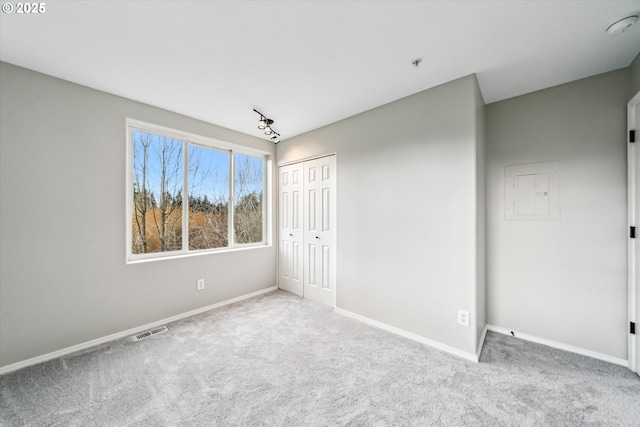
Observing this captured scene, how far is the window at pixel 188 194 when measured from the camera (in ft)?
8.83

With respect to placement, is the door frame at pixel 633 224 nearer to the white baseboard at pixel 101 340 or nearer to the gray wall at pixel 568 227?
the gray wall at pixel 568 227

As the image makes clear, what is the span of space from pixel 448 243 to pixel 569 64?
1.76m

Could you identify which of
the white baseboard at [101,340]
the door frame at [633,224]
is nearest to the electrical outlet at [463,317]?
the door frame at [633,224]

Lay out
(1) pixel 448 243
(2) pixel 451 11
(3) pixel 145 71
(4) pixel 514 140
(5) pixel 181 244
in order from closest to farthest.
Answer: (2) pixel 451 11 → (3) pixel 145 71 → (1) pixel 448 243 → (4) pixel 514 140 → (5) pixel 181 244

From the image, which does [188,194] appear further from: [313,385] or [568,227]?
[568,227]

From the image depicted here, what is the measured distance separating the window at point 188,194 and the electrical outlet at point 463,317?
117 inches

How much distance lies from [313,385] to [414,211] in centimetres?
179

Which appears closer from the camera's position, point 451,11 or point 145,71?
point 451,11

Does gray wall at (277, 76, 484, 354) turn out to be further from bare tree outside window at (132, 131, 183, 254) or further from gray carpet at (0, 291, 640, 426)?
bare tree outside window at (132, 131, 183, 254)

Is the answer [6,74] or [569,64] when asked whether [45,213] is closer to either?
[6,74]

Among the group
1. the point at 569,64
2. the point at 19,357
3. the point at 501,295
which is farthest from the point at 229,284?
the point at 569,64

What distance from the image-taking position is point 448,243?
7.15 feet

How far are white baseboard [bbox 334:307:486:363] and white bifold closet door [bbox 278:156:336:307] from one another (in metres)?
0.39

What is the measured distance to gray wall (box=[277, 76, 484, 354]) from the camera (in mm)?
2092
